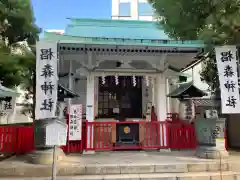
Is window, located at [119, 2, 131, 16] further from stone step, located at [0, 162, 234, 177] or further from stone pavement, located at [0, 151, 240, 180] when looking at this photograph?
stone step, located at [0, 162, 234, 177]

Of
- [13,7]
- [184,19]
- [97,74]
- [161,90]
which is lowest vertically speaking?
[161,90]

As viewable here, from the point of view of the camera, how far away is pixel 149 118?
1205 cm

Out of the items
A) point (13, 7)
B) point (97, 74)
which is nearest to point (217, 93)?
point (97, 74)

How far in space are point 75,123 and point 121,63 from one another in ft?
10.2

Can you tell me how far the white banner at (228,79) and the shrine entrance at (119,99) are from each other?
4402 mm

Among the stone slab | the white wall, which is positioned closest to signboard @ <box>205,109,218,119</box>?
the stone slab

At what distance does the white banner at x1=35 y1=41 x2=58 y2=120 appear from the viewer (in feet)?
26.0

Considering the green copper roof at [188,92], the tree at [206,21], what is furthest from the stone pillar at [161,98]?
the tree at [206,21]

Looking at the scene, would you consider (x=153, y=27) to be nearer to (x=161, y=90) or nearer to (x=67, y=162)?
(x=161, y=90)

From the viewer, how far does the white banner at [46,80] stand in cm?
793

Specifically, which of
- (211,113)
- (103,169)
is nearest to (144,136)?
(211,113)

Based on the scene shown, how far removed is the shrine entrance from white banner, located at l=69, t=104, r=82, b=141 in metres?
2.43

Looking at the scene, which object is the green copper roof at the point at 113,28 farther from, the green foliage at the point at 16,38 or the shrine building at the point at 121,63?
the green foliage at the point at 16,38

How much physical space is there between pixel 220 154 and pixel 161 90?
3.54m
